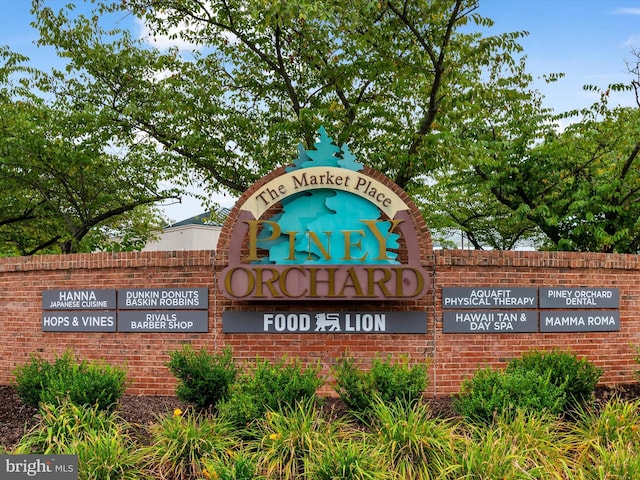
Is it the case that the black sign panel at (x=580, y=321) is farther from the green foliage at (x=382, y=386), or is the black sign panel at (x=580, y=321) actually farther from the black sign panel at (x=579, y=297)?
the green foliage at (x=382, y=386)

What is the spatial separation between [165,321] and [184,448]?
3.81 meters

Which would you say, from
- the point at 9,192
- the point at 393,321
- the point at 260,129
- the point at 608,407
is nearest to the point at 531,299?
the point at 393,321

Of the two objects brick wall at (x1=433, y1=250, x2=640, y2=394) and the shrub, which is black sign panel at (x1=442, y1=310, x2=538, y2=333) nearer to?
brick wall at (x1=433, y1=250, x2=640, y2=394)

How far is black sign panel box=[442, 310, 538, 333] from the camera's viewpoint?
29.6ft

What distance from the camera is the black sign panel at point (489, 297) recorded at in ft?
29.6

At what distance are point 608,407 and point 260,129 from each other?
34.7 ft

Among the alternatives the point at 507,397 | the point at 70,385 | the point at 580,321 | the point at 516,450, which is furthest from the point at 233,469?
the point at 580,321

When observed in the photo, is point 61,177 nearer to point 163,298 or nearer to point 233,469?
point 163,298

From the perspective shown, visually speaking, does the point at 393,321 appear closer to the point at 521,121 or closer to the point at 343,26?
the point at 343,26

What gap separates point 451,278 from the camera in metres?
9.06

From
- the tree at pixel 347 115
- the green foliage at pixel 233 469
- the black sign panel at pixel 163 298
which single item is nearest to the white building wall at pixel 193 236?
the tree at pixel 347 115

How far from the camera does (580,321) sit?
9516mm

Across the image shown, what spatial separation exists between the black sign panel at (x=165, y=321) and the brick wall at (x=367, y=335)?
0.09 metres

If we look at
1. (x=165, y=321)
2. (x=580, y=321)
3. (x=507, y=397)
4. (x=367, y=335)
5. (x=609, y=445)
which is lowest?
(x=609, y=445)
